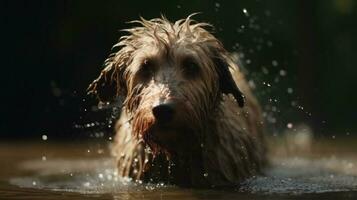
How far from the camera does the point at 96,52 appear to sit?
17781 mm

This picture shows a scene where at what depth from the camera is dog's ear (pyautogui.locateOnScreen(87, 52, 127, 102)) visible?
25.8 feet

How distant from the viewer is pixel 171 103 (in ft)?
21.9

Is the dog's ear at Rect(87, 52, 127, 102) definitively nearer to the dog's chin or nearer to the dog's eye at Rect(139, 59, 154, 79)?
the dog's eye at Rect(139, 59, 154, 79)

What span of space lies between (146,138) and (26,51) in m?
10.7

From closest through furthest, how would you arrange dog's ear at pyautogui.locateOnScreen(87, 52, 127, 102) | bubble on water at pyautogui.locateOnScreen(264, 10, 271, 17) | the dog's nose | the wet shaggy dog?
1. the dog's nose
2. the wet shaggy dog
3. dog's ear at pyautogui.locateOnScreen(87, 52, 127, 102)
4. bubble on water at pyautogui.locateOnScreen(264, 10, 271, 17)

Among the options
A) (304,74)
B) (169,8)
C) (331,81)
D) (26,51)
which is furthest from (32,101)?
(331,81)

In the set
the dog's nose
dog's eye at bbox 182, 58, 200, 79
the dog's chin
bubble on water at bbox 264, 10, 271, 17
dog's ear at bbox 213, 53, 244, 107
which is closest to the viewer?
the dog's nose

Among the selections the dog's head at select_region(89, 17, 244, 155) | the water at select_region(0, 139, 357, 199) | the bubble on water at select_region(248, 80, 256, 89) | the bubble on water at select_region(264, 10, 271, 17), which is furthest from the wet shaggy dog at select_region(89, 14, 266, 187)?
the bubble on water at select_region(264, 10, 271, 17)

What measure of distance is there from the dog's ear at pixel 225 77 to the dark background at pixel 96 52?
18.3ft

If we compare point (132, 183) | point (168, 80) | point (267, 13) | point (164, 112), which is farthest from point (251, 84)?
point (267, 13)

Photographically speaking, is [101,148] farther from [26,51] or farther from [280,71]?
[280,71]

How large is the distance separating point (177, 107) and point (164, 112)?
14cm

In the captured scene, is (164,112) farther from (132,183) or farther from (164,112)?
(132,183)

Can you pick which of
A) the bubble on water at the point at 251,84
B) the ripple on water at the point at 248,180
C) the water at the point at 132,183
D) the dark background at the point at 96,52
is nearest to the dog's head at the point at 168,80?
the water at the point at 132,183
